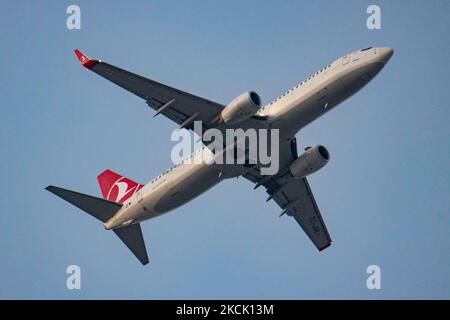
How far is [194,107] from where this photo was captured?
189 feet

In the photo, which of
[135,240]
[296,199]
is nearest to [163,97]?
[135,240]

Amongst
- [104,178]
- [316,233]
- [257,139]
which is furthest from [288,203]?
[104,178]

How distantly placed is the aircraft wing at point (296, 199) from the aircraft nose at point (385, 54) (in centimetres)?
1067

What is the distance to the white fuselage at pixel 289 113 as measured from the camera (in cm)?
A: 5575

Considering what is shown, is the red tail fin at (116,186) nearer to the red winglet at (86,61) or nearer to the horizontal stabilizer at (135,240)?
the horizontal stabilizer at (135,240)

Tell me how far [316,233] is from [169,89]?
19.7 meters

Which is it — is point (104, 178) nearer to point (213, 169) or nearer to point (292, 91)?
point (213, 169)

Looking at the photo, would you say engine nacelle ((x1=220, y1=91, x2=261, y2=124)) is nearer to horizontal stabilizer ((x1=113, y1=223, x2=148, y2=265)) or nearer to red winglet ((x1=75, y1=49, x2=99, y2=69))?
red winglet ((x1=75, y1=49, x2=99, y2=69))

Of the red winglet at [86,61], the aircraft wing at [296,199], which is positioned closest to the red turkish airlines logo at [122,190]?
the aircraft wing at [296,199]

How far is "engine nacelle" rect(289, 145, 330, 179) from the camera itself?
60312 millimetres

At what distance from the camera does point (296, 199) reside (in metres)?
66.9

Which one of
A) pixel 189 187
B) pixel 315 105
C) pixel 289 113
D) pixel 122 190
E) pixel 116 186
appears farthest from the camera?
pixel 116 186

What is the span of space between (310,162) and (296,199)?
22.7ft

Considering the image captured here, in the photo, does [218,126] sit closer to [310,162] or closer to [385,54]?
[310,162]
